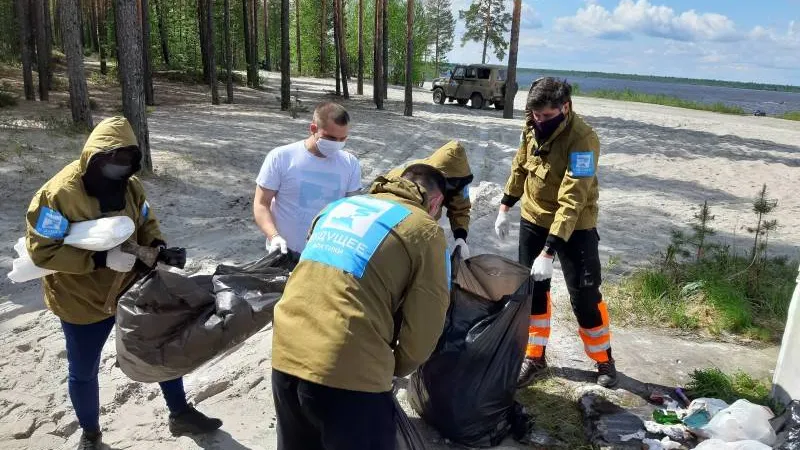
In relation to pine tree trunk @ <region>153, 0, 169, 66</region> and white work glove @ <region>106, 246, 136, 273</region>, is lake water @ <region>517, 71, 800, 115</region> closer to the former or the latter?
white work glove @ <region>106, 246, 136, 273</region>

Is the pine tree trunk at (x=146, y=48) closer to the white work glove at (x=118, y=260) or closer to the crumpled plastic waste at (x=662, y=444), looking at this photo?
the white work glove at (x=118, y=260)

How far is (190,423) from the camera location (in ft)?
9.43

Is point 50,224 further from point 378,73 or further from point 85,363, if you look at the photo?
point 378,73

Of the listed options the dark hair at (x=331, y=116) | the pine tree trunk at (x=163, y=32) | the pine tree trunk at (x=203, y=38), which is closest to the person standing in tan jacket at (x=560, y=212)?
the dark hair at (x=331, y=116)

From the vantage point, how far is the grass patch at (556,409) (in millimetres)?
2900

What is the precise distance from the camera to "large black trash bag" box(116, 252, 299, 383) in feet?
7.59

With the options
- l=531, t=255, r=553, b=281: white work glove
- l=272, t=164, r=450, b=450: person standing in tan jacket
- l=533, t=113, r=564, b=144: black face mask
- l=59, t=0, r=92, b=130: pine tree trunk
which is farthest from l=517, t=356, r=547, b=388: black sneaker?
l=59, t=0, r=92, b=130: pine tree trunk

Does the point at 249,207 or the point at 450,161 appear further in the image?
the point at 249,207

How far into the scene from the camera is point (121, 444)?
2.89m

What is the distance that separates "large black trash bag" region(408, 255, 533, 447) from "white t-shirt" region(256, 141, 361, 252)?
830mm

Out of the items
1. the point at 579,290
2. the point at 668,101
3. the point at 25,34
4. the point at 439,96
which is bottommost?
the point at 579,290

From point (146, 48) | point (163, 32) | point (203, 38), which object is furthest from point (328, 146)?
Answer: point (163, 32)

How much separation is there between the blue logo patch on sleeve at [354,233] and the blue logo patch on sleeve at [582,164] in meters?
1.64

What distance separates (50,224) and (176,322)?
64 centimetres
